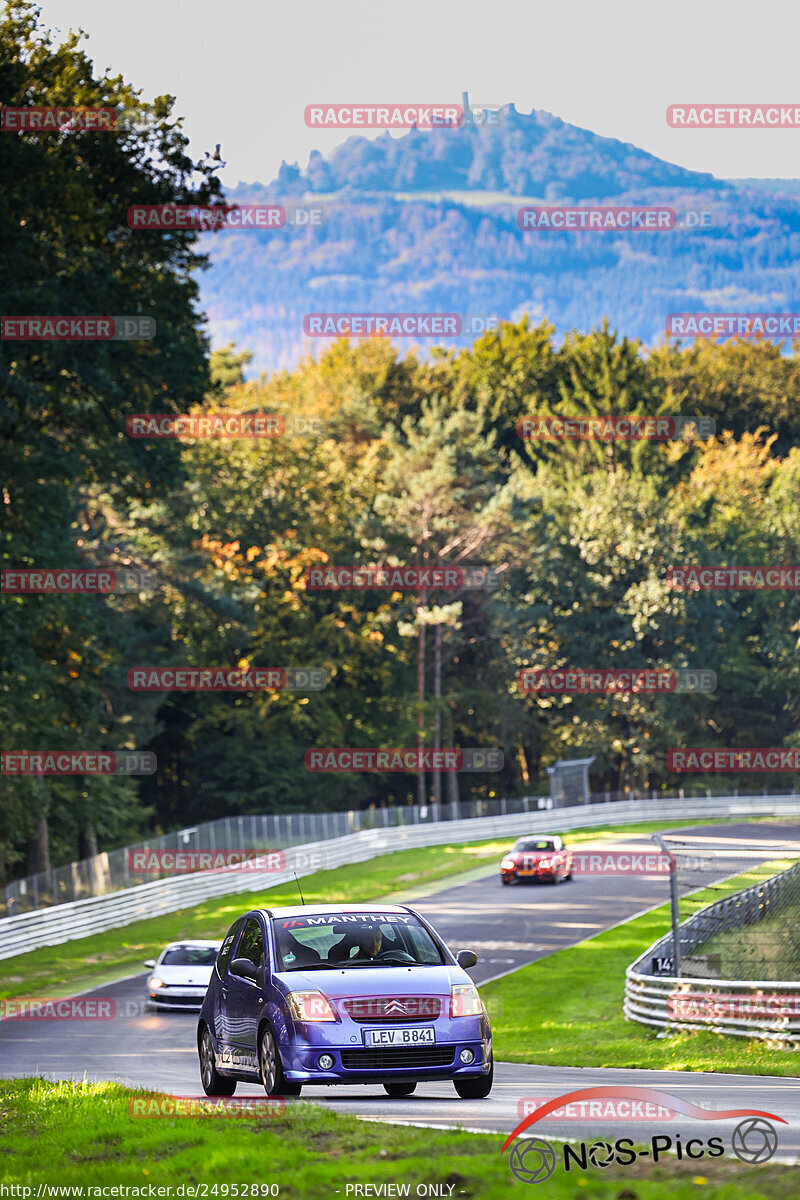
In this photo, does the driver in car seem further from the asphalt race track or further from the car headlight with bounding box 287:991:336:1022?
the asphalt race track

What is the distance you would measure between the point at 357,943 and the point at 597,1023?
14.6 m

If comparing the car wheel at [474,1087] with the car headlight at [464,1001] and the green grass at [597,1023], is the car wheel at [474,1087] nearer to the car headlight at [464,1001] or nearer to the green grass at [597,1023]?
the car headlight at [464,1001]

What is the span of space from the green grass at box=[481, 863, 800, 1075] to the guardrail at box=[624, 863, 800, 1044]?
233 mm

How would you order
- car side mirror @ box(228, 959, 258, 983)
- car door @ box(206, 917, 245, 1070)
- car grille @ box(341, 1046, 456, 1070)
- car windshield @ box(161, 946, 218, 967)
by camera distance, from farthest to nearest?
car windshield @ box(161, 946, 218, 967), car door @ box(206, 917, 245, 1070), car side mirror @ box(228, 959, 258, 983), car grille @ box(341, 1046, 456, 1070)

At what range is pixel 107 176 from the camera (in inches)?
1315

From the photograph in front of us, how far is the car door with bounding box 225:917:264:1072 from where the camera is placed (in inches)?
432

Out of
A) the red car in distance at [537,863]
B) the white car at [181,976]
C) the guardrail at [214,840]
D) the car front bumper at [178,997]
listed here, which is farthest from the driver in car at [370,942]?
the red car in distance at [537,863]

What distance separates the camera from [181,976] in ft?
86.0

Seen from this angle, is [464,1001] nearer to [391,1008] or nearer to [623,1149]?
[391,1008]

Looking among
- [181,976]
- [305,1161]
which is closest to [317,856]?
[181,976]

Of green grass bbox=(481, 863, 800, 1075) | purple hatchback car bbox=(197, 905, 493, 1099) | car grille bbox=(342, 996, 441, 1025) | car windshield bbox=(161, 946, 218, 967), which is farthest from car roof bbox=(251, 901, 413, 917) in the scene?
car windshield bbox=(161, 946, 218, 967)

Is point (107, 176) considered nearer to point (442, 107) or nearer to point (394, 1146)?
point (442, 107)

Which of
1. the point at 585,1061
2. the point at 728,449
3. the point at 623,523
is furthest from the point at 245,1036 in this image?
the point at 728,449

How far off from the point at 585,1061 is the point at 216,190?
2284 centimetres
